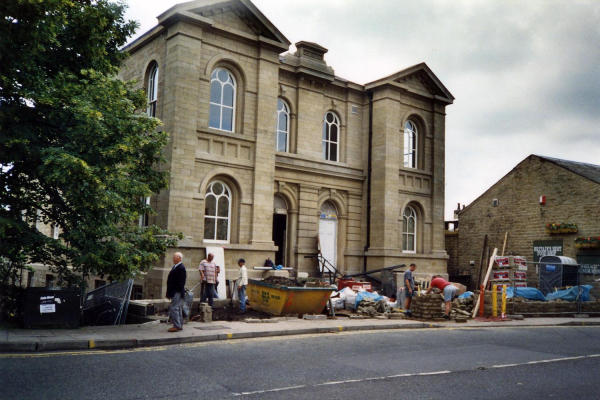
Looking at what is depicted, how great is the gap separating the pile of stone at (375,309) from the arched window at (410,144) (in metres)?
9.96

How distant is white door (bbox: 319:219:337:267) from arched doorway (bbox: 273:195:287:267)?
1.86 meters

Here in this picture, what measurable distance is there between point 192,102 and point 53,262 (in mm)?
7710

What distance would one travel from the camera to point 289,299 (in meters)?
15.2

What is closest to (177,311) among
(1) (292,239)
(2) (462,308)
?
(1) (292,239)

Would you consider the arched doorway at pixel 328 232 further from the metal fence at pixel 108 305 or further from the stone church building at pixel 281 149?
the metal fence at pixel 108 305

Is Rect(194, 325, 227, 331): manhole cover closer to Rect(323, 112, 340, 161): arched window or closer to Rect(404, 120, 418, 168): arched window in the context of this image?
Rect(323, 112, 340, 161): arched window

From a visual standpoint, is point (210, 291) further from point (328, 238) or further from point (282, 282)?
point (328, 238)

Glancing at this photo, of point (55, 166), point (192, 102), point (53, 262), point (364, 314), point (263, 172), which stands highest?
point (192, 102)

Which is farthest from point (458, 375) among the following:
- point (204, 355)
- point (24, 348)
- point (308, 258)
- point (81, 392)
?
point (308, 258)

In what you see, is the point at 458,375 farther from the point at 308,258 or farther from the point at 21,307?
the point at 308,258

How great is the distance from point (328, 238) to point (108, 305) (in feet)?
37.0

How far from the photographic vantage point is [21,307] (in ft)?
39.7

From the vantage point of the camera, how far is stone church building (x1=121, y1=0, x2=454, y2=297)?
1852cm

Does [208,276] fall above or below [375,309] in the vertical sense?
above
